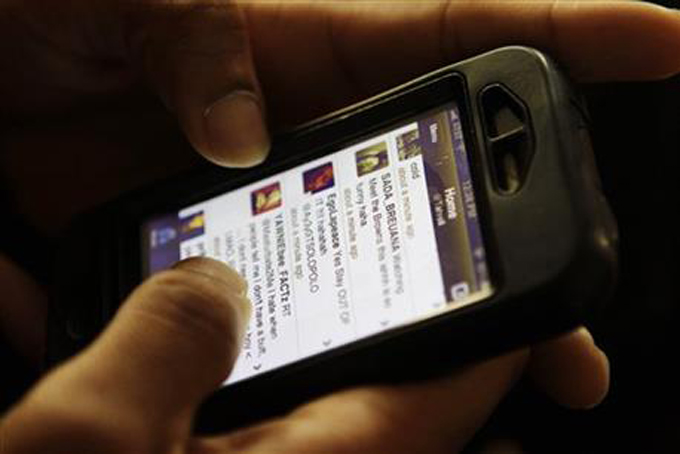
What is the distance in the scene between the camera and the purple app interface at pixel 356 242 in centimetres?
53

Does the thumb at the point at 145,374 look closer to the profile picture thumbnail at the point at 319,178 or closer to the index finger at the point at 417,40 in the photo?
the profile picture thumbnail at the point at 319,178

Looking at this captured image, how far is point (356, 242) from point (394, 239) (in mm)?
30

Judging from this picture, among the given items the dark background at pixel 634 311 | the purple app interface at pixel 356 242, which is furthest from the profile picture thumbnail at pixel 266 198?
the dark background at pixel 634 311

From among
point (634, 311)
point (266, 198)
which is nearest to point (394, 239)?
point (266, 198)

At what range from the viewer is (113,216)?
28.1 inches

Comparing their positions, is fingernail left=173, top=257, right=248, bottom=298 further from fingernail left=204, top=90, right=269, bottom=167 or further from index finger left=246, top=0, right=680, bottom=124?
index finger left=246, top=0, right=680, bottom=124

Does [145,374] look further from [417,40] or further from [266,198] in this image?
[417,40]

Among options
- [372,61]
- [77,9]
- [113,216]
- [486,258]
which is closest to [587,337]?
[486,258]

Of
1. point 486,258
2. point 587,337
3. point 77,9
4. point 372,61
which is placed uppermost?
point 77,9

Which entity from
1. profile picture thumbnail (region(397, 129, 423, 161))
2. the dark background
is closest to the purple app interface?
profile picture thumbnail (region(397, 129, 423, 161))

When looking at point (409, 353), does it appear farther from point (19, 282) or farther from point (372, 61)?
point (19, 282)

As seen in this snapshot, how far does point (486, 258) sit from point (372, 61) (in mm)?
254

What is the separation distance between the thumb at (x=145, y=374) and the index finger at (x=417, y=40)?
0.27 meters

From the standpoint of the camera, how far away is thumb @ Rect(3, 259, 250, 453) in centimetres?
44
